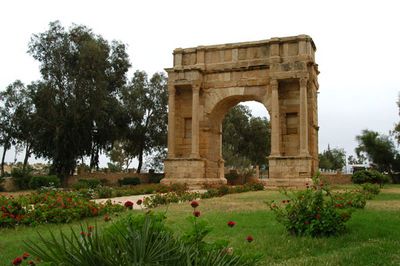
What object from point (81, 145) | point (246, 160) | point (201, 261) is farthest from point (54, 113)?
point (246, 160)

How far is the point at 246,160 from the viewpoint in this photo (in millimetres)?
53250

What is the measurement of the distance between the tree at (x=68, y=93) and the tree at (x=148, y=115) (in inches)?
276

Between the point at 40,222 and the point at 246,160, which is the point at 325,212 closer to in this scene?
the point at 40,222

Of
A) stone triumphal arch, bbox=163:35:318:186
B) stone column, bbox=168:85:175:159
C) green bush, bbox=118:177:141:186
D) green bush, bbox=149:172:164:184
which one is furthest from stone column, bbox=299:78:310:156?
green bush, bbox=149:172:164:184

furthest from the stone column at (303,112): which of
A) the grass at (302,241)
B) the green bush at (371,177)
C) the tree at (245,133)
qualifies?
the tree at (245,133)

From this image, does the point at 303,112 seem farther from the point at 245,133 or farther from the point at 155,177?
the point at 245,133

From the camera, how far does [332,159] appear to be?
86312 millimetres

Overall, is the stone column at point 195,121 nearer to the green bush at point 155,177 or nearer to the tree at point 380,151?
the green bush at point 155,177

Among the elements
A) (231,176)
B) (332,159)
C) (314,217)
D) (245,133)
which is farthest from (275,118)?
(332,159)

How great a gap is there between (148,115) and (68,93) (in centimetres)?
1047

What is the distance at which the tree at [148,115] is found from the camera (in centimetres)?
3641

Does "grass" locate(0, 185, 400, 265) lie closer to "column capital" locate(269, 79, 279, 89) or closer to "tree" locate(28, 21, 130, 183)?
"column capital" locate(269, 79, 279, 89)

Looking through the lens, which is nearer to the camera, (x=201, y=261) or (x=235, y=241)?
(x=201, y=261)

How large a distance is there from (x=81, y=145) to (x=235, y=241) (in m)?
23.9
